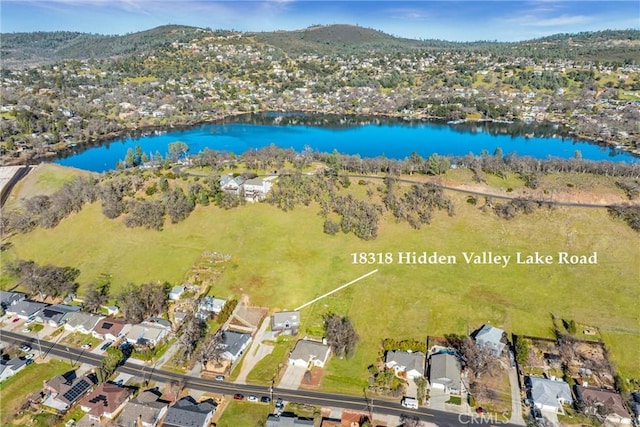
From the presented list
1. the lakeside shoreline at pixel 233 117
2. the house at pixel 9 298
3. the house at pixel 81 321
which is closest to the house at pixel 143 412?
the house at pixel 81 321

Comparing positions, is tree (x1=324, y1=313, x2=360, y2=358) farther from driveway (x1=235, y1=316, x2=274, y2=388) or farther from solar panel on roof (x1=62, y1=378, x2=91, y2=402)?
solar panel on roof (x1=62, y1=378, x2=91, y2=402)

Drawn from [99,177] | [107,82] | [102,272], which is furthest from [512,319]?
[107,82]

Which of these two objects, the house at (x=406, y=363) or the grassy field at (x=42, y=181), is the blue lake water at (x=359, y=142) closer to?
the grassy field at (x=42, y=181)

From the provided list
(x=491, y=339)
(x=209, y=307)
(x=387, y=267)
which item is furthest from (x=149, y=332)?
(x=491, y=339)

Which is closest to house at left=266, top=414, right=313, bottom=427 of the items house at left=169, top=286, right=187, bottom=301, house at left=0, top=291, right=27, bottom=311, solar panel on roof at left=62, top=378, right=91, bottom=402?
solar panel on roof at left=62, top=378, right=91, bottom=402

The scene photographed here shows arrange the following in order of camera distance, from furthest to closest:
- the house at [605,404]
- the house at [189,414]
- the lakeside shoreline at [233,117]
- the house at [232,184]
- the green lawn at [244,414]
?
1. the lakeside shoreline at [233,117]
2. the house at [232,184]
3. the green lawn at [244,414]
4. the house at [605,404]
5. the house at [189,414]

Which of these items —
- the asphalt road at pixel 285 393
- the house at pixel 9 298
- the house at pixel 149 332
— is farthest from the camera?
the house at pixel 9 298

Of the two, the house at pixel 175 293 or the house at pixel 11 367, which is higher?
the house at pixel 175 293

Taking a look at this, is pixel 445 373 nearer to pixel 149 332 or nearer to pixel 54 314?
pixel 149 332
